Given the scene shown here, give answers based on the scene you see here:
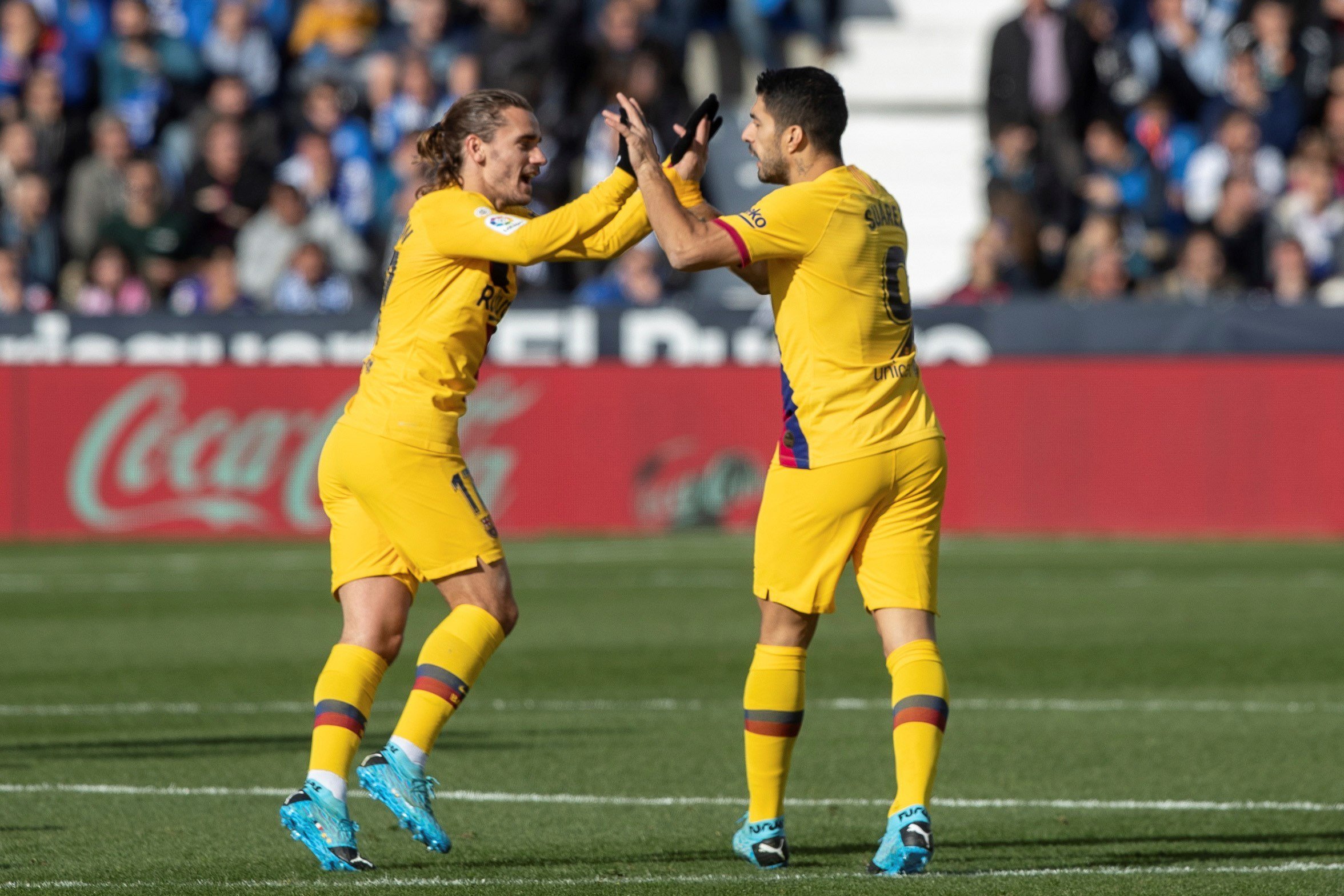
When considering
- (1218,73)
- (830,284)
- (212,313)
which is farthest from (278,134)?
(830,284)

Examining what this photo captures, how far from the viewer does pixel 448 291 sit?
21.2ft

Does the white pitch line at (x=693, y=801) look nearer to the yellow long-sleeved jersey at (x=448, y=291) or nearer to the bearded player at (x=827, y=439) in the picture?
the bearded player at (x=827, y=439)

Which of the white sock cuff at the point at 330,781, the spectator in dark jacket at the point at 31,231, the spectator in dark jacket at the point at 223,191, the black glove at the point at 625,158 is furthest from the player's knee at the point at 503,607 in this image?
the spectator in dark jacket at the point at 31,231

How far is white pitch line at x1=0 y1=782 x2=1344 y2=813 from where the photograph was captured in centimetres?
732

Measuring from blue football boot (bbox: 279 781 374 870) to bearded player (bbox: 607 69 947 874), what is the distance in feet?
3.53

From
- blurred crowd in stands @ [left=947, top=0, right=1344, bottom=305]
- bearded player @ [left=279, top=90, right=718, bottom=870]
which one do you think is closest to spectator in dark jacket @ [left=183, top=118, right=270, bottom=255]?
blurred crowd in stands @ [left=947, top=0, right=1344, bottom=305]

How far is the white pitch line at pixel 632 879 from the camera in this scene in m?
5.88

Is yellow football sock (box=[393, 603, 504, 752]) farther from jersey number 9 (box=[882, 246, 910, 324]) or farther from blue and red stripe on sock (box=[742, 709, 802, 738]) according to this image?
jersey number 9 (box=[882, 246, 910, 324])

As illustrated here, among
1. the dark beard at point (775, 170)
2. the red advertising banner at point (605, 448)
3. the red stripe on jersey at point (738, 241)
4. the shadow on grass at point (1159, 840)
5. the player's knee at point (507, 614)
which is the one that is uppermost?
the dark beard at point (775, 170)

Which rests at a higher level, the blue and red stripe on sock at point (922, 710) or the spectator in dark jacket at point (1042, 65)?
the spectator in dark jacket at point (1042, 65)

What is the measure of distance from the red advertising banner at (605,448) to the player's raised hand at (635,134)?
37.8ft

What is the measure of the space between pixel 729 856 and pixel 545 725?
2.87 metres

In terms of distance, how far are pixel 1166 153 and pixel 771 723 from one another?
50.5ft

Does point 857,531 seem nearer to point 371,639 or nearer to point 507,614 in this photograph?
point 507,614
